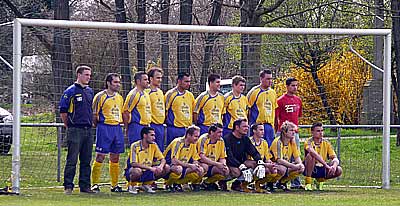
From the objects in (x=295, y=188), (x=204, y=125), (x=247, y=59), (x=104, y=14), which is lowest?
(x=295, y=188)

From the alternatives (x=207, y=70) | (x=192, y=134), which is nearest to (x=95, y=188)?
(x=192, y=134)

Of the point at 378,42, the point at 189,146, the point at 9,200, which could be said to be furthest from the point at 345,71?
the point at 9,200

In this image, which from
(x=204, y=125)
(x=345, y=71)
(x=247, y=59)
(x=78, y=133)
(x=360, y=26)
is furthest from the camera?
(x=360, y=26)

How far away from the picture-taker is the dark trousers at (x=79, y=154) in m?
14.8

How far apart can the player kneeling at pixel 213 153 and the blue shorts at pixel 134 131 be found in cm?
96

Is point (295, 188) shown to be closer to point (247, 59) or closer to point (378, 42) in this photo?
point (247, 59)

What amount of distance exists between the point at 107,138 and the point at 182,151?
4.02ft

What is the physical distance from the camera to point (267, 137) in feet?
52.7

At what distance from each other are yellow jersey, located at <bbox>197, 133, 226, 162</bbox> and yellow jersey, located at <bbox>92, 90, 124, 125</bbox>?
4.46ft

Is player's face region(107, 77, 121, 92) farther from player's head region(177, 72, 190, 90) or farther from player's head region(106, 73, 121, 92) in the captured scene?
player's head region(177, 72, 190, 90)

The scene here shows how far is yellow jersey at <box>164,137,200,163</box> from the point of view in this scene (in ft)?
50.5

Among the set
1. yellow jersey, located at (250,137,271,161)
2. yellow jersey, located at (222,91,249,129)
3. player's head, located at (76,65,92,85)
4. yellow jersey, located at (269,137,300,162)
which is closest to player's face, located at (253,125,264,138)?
yellow jersey, located at (250,137,271,161)

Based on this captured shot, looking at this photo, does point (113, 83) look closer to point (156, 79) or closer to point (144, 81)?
point (144, 81)

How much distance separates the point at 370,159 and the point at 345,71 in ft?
6.25
